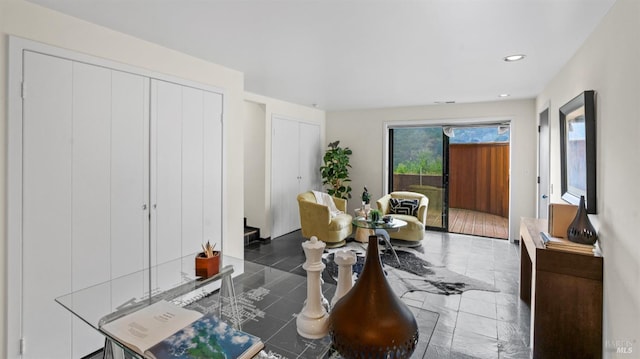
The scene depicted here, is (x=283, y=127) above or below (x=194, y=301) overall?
above

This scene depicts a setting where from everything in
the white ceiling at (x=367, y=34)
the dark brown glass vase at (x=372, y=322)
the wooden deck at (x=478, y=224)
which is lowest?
the wooden deck at (x=478, y=224)

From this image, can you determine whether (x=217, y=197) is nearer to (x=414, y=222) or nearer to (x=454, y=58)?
(x=454, y=58)

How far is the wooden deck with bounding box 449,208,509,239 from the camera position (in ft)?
18.2

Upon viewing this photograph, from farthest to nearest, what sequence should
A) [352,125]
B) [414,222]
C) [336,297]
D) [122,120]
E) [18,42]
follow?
[352,125]
[414,222]
[122,120]
[18,42]
[336,297]

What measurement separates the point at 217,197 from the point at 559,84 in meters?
3.74

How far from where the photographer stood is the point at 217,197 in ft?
10.3

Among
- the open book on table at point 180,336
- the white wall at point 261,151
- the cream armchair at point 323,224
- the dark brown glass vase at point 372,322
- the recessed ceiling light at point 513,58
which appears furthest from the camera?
the white wall at point 261,151

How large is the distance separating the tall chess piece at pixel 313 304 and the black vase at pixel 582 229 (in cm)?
172

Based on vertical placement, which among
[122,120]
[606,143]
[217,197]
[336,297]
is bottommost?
[336,297]

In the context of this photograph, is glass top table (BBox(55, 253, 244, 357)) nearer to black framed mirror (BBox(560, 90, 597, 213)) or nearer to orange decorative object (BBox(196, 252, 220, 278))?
orange decorative object (BBox(196, 252, 220, 278))

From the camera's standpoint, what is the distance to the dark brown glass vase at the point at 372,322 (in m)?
0.96

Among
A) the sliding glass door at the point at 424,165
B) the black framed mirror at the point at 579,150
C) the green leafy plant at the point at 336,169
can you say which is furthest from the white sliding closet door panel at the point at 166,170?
the sliding glass door at the point at 424,165

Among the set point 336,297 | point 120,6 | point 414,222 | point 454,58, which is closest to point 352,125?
point 414,222

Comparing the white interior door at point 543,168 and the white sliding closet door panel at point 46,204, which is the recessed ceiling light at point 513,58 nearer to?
the white interior door at point 543,168
